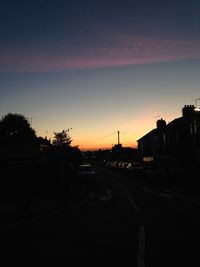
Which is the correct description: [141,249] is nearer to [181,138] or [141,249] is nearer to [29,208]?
[29,208]

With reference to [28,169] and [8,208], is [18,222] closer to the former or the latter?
[8,208]

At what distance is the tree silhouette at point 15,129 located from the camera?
273ft

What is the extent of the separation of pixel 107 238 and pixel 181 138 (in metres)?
39.9

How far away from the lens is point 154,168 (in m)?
35.1

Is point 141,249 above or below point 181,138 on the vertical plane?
below

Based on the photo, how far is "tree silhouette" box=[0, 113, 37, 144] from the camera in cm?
8312

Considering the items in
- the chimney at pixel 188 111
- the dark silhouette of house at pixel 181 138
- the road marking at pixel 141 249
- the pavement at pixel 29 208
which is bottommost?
the road marking at pixel 141 249

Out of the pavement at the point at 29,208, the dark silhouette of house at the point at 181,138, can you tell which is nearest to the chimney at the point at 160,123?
the dark silhouette of house at the point at 181,138

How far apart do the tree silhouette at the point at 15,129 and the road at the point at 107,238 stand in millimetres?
69154

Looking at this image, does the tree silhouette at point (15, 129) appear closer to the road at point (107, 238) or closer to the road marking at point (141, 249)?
the road at point (107, 238)

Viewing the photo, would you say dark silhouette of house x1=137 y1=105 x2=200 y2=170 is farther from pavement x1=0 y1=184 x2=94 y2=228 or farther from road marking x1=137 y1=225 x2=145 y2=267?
road marking x1=137 y1=225 x2=145 y2=267

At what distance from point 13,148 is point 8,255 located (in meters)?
35.6

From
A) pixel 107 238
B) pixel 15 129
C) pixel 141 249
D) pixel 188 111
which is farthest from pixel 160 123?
pixel 141 249

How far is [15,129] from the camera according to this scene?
86750mm
